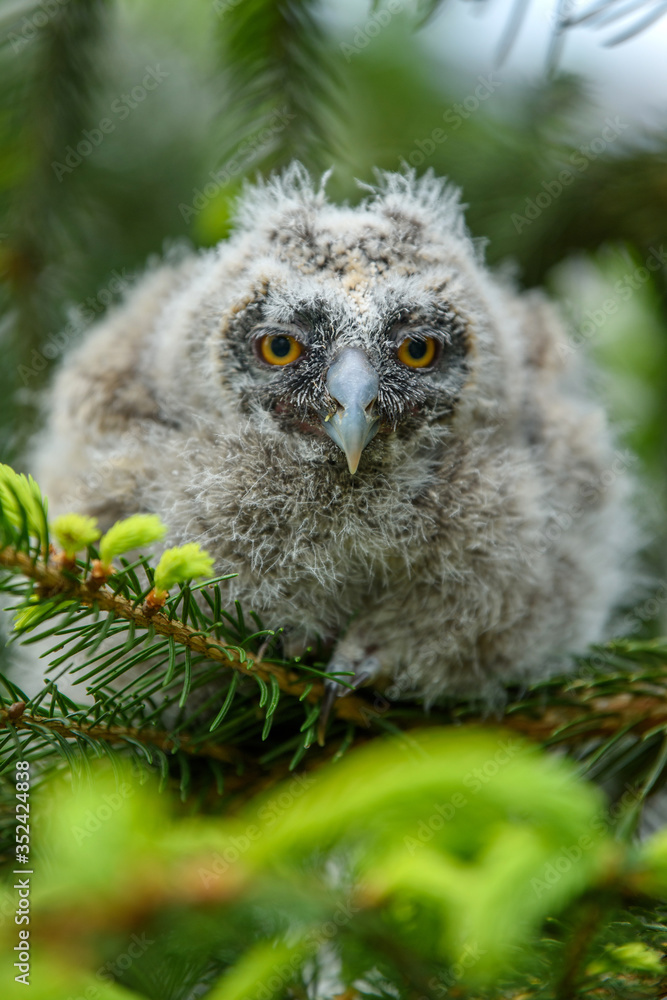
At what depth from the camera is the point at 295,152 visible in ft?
7.36

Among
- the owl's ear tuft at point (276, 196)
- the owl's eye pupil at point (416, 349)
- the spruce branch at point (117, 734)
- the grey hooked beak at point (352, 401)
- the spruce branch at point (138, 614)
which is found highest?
the owl's ear tuft at point (276, 196)

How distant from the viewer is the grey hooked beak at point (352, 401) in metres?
1.58

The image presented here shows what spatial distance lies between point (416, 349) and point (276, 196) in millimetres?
659

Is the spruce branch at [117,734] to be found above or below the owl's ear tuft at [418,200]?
below

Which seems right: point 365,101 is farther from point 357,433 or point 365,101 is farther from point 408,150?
point 357,433

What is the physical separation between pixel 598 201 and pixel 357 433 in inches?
57.9

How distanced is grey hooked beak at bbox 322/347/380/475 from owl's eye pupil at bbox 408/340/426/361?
7.3 inches

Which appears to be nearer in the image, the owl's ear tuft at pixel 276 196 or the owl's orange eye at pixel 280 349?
the owl's orange eye at pixel 280 349

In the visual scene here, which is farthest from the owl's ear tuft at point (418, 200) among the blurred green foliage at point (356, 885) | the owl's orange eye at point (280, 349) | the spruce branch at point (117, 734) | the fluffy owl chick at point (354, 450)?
the blurred green foliage at point (356, 885)

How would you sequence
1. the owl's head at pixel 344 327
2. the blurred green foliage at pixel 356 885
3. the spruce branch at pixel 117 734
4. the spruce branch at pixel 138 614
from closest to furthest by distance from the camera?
the blurred green foliage at pixel 356 885, the spruce branch at pixel 138 614, the spruce branch at pixel 117 734, the owl's head at pixel 344 327

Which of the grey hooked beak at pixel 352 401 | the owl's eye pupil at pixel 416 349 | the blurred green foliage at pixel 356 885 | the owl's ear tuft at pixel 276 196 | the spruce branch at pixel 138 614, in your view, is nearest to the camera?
the blurred green foliage at pixel 356 885

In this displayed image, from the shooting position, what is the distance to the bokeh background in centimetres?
220

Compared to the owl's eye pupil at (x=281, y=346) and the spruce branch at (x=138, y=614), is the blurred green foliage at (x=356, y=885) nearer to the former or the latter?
the spruce branch at (x=138, y=614)

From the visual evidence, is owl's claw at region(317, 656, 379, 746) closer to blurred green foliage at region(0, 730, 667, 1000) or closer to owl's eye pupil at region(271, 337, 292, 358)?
blurred green foliage at region(0, 730, 667, 1000)
